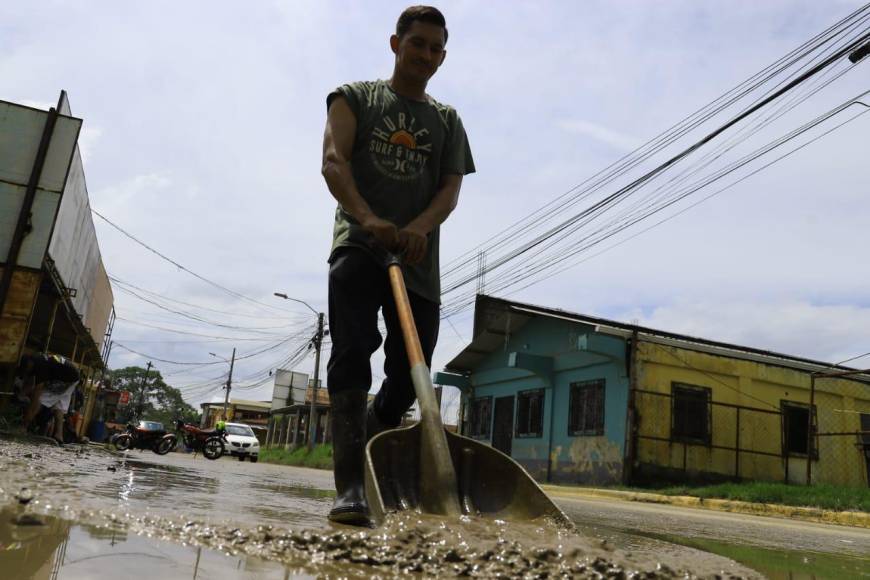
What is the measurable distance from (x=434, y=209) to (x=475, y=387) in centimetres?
2072

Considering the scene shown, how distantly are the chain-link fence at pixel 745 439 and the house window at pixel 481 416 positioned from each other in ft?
25.0

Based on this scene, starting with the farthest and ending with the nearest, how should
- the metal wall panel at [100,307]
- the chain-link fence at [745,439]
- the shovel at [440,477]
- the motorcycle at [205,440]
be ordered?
the motorcycle at [205,440]
the metal wall panel at [100,307]
the chain-link fence at [745,439]
the shovel at [440,477]

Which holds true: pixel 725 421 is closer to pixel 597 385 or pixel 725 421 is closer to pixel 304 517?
pixel 597 385

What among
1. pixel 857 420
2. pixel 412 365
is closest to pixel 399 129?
pixel 412 365

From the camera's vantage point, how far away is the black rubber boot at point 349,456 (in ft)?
6.79

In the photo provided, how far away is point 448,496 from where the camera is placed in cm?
195

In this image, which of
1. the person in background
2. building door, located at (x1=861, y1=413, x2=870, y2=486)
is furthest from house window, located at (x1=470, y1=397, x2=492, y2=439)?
the person in background

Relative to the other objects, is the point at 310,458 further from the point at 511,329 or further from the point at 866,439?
the point at 866,439

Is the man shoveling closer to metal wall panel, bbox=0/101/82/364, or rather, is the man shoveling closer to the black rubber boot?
the black rubber boot

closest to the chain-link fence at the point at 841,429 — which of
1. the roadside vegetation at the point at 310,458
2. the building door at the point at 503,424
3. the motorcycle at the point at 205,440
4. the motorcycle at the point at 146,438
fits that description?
the building door at the point at 503,424

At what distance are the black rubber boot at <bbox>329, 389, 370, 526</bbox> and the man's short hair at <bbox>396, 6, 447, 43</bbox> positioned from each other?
1454 millimetres

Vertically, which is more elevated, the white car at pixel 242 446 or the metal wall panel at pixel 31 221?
the metal wall panel at pixel 31 221

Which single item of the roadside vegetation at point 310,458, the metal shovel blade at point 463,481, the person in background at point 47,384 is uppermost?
the person in background at point 47,384

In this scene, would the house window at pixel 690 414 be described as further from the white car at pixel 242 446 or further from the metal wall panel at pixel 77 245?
the white car at pixel 242 446
